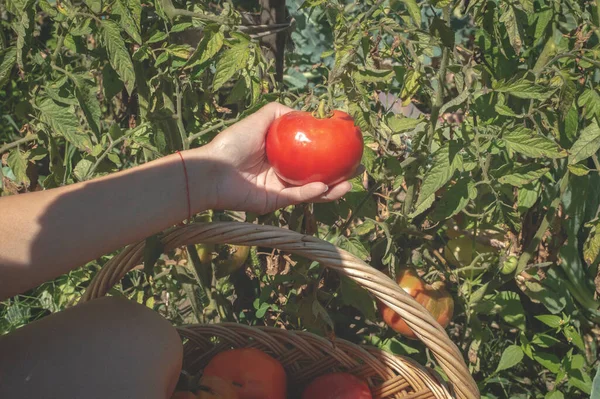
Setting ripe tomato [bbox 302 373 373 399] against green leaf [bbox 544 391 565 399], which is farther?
green leaf [bbox 544 391 565 399]

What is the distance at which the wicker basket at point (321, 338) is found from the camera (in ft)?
4.02

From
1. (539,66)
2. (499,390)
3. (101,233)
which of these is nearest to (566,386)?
(499,390)

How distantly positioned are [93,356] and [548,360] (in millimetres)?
1148

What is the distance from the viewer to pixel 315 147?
48.3 inches

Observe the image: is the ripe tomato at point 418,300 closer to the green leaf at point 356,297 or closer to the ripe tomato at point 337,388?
the green leaf at point 356,297

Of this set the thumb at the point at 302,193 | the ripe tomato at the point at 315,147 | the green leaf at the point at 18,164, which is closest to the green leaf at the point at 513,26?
the ripe tomato at the point at 315,147

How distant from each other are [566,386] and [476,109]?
3.12 feet

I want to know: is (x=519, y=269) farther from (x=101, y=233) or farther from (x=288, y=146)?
(x=101, y=233)

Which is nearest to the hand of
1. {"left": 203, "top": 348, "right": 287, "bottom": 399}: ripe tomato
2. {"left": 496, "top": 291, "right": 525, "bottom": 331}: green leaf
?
{"left": 203, "top": 348, "right": 287, "bottom": 399}: ripe tomato

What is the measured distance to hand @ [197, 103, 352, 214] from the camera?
4.30 ft

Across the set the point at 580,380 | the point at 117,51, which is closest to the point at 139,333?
the point at 117,51

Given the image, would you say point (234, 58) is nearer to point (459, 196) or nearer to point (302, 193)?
point (302, 193)

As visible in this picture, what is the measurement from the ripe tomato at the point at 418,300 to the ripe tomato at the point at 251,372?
0.98 ft

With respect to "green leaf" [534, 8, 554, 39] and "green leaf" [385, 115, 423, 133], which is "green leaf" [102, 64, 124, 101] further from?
"green leaf" [534, 8, 554, 39]
